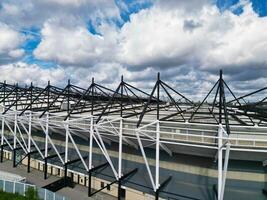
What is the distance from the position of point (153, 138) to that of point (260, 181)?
9.11 m

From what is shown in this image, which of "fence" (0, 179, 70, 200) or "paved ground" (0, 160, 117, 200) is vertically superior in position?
"fence" (0, 179, 70, 200)

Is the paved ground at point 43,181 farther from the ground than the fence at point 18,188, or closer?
closer

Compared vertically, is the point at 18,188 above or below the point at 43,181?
above

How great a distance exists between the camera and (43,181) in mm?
30938

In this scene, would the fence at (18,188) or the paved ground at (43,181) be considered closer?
the fence at (18,188)

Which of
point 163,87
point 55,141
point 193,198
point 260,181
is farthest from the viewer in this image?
point 55,141

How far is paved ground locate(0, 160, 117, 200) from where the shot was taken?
88.2 ft

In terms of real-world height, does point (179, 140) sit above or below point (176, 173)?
above

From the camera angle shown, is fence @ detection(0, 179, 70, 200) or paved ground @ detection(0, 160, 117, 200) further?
paved ground @ detection(0, 160, 117, 200)

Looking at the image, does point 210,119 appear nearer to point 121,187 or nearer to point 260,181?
point 260,181

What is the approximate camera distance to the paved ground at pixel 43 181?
26875 mm

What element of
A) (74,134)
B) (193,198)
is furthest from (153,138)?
(74,134)

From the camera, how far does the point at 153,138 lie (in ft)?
68.5

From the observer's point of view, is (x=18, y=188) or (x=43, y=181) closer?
(x=18, y=188)
